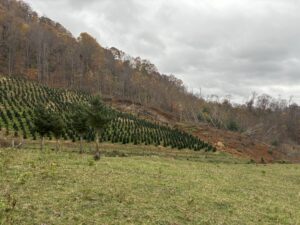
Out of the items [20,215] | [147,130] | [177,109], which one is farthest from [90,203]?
[177,109]

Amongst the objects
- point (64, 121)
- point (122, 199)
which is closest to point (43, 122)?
point (64, 121)

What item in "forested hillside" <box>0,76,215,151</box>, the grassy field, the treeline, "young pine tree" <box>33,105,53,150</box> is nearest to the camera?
the grassy field

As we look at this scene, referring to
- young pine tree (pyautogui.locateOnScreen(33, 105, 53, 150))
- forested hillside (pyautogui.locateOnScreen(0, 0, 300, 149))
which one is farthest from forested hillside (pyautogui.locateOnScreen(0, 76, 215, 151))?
forested hillside (pyautogui.locateOnScreen(0, 0, 300, 149))

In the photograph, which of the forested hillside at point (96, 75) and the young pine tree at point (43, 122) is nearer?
the young pine tree at point (43, 122)

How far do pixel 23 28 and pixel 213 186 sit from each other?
104097 mm

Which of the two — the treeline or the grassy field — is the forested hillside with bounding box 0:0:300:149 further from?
the grassy field

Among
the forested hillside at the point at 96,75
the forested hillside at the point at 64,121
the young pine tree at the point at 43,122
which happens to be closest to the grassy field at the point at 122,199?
the young pine tree at the point at 43,122

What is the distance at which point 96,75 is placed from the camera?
94938mm

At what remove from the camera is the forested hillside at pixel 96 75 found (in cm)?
8581

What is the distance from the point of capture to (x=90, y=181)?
467 inches

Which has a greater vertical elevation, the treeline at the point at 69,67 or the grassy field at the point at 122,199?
the treeline at the point at 69,67

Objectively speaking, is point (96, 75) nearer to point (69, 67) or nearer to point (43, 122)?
point (69, 67)

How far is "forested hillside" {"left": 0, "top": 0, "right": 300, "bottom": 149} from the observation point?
8581 centimetres

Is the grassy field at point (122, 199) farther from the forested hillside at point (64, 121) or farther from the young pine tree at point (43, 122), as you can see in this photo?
the forested hillside at point (64, 121)
